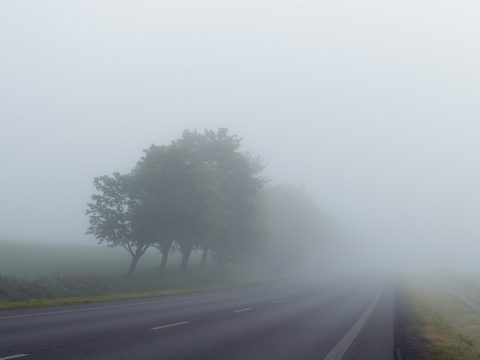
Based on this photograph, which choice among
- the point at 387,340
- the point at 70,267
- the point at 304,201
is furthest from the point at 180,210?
the point at 304,201

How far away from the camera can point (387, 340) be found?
751 inches

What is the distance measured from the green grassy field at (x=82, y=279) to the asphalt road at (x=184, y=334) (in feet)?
11.9

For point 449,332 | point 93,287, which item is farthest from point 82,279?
point 449,332

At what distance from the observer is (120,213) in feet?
135

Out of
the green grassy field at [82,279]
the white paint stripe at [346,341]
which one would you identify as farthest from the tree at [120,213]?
the white paint stripe at [346,341]

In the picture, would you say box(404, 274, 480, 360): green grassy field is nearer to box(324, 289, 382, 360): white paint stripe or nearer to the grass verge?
box(324, 289, 382, 360): white paint stripe

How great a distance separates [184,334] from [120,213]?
25.7m

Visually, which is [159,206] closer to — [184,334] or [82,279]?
[82,279]

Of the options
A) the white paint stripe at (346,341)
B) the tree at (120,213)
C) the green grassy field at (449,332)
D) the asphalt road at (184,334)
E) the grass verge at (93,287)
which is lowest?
→ the green grassy field at (449,332)

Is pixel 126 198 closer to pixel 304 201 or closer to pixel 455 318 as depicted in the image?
pixel 455 318

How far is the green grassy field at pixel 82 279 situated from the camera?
27.0 meters

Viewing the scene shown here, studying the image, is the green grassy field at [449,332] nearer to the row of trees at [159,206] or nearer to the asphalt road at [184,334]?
the asphalt road at [184,334]

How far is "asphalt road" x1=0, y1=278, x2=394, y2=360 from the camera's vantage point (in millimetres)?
13125

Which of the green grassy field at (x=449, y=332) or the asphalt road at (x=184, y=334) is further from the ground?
the asphalt road at (x=184, y=334)
